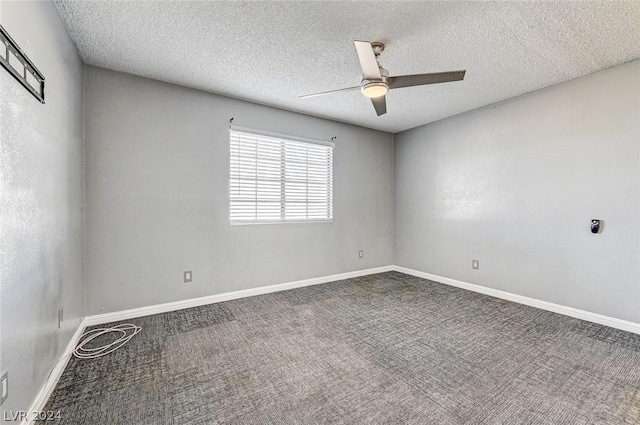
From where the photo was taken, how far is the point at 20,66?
4.50 ft

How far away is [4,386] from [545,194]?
460cm

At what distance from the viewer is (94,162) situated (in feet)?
8.84

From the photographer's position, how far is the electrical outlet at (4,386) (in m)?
1.17

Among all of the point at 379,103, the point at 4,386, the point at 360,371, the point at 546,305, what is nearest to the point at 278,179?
the point at 379,103

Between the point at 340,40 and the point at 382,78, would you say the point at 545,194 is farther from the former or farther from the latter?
the point at 340,40

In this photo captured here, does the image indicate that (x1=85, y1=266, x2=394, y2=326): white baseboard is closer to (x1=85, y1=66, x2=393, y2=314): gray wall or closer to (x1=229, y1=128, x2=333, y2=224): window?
(x1=85, y1=66, x2=393, y2=314): gray wall

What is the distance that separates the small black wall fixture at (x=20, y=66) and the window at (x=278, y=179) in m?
1.94

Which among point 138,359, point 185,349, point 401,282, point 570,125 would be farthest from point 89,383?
point 570,125

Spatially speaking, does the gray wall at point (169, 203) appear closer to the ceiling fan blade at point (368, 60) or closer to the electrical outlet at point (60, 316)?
the electrical outlet at point (60, 316)

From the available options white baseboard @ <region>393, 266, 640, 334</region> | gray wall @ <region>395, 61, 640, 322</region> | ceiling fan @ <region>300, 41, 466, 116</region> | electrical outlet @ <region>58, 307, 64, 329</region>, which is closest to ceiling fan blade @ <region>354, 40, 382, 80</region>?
ceiling fan @ <region>300, 41, 466, 116</region>

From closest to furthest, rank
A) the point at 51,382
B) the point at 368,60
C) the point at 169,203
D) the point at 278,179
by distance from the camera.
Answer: the point at 51,382 → the point at 368,60 → the point at 169,203 → the point at 278,179

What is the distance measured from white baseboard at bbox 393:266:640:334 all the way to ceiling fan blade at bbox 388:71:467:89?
282 centimetres

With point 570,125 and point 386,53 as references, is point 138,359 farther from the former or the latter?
point 570,125

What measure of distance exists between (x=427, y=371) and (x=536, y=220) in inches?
97.3
